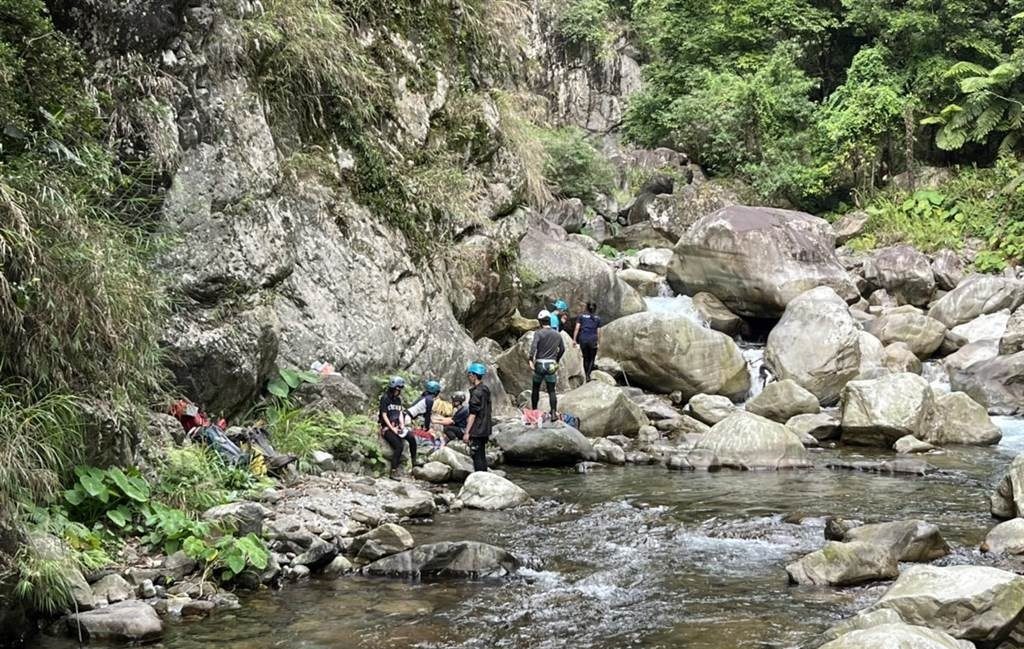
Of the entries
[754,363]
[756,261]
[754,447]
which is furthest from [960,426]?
[756,261]

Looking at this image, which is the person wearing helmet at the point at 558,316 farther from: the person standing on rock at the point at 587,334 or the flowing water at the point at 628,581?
the flowing water at the point at 628,581

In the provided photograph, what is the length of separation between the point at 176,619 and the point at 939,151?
29.3 meters

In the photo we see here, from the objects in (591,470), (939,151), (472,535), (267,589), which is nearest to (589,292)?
(591,470)

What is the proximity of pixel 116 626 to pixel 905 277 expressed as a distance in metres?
20.9

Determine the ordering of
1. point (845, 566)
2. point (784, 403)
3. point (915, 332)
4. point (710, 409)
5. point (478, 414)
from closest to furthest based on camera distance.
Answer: point (845, 566) < point (478, 414) < point (710, 409) < point (784, 403) < point (915, 332)

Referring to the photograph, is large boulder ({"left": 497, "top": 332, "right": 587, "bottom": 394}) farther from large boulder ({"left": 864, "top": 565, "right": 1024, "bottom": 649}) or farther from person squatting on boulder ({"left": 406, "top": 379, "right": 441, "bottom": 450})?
large boulder ({"left": 864, "top": 565, "right": 1024, "bottom": 649})

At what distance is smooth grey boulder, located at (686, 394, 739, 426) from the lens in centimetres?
1527

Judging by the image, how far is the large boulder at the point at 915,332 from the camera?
63.6 feet

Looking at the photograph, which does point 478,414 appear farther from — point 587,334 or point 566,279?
point 566,279

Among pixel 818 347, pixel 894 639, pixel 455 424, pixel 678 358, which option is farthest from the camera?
pixel 818 347

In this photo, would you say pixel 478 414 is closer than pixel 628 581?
No

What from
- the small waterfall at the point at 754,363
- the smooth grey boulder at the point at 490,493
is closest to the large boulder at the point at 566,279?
the small waterfall at the point at 754,363

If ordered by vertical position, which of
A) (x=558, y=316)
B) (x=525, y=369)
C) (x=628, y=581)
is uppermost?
(x=558, y=316)

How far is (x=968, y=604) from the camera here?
19.1ft
